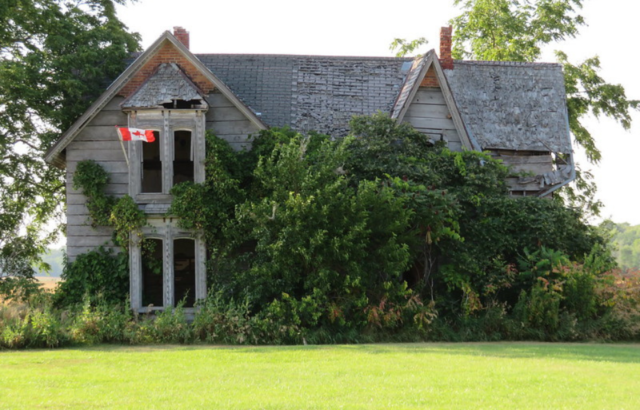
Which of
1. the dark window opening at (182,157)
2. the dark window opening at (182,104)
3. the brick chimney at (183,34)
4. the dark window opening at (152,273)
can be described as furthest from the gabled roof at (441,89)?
the dark window opening at (152,273)

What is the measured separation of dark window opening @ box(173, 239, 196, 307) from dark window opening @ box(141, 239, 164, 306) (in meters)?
0.49

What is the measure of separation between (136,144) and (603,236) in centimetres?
1372

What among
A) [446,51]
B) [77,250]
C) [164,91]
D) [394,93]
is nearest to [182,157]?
[164,91]

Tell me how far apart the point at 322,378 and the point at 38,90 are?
1488 centimetres

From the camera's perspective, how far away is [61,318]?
17.6 m

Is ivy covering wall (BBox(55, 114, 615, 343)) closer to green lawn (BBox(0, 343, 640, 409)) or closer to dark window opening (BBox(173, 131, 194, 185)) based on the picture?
dark window opening (BBox(173, 131, 194, 185))

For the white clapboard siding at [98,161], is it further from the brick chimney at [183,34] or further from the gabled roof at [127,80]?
the brick chimney at [183,34]

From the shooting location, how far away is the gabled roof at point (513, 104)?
2362 cm

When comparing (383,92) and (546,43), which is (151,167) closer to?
(383,92)

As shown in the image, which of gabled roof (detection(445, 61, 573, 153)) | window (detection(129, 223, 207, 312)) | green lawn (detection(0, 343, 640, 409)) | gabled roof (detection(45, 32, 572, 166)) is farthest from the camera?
gabled roof (detection(445, 61, 573, 153))

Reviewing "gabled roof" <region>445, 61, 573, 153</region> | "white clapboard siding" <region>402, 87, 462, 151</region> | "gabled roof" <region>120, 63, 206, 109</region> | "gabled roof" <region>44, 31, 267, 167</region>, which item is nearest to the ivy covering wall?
"gabled roof" <region>44, 31, 267, 167</region>

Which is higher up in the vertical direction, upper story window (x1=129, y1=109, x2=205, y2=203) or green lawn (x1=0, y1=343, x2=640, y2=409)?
upper story window (x1=129, y1=109, x2=205, y2=203)

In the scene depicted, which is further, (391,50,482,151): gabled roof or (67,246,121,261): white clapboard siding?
(391,50,482,151): gabled roof

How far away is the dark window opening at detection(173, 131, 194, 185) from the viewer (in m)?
21.1
